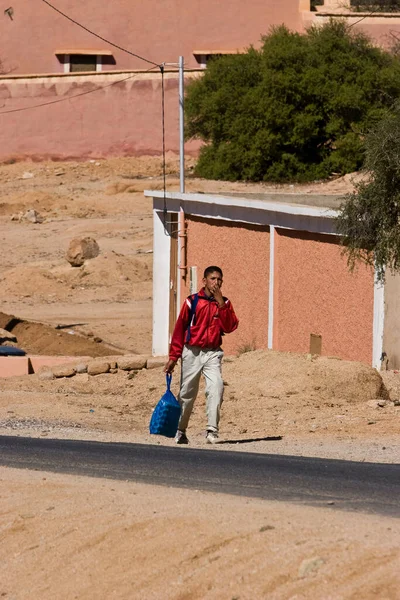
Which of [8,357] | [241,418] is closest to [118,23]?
[8,357]

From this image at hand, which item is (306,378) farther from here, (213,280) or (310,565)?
(310,565)

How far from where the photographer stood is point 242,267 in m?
22.9

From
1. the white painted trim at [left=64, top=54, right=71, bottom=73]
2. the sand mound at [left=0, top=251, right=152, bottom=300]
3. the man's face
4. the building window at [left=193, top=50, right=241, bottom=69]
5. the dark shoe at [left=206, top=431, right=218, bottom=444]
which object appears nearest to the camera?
the man's face

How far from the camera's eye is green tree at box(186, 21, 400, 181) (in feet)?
145

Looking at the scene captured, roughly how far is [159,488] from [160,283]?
16.5 meters

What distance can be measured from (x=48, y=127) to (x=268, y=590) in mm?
46068

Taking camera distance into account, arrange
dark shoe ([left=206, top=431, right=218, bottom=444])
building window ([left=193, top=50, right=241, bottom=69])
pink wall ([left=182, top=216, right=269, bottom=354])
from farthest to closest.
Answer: building window ([left=193, top=50, right=241, bottom=69])
pink wall ([left=182, top=216, right=269, bottom=354])
dark shoe ([left=206, top=431, right=218, bottom=444])

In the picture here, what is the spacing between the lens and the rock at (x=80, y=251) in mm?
36969

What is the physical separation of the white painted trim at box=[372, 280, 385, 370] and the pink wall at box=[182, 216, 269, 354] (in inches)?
139

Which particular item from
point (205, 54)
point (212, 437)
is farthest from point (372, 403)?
point (205, 54)

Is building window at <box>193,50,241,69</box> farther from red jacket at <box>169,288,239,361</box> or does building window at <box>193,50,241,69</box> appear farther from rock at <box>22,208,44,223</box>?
red jacket at <box>169,288,239,361</box>

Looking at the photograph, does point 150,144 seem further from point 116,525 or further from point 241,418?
point 116,525

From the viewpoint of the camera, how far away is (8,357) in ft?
73.5

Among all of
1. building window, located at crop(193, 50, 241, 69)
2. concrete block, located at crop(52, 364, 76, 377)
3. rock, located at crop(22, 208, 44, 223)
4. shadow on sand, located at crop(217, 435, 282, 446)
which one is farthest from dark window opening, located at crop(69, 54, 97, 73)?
shadow on sand, located at crop(217, 435, 282, 446)
